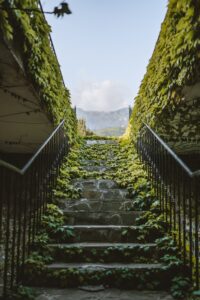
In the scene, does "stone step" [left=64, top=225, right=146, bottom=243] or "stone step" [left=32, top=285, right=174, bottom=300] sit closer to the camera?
"stone step" [left=32, top=285, right=174, bottom=300]

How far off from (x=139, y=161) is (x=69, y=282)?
4091 millimetres

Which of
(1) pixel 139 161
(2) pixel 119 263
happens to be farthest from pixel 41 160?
(1) pixel 139 161

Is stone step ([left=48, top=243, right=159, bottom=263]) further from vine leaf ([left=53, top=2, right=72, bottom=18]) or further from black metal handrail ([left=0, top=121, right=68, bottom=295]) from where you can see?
vine leaf ([left=53, top=2, right=72, bottom=18])

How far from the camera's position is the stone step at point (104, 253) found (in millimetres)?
3615

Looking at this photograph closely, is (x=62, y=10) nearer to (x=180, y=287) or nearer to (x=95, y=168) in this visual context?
(x=180, y=287)

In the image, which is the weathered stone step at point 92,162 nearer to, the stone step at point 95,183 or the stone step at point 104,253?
the stone step at point 95,183

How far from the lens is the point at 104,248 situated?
369 centimetres

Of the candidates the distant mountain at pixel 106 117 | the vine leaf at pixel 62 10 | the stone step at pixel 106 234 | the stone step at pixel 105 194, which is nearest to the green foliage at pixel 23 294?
the stone step at pixel 106 234

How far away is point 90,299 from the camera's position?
2.90m

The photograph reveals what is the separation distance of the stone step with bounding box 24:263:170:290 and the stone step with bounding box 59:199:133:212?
1.66 metres

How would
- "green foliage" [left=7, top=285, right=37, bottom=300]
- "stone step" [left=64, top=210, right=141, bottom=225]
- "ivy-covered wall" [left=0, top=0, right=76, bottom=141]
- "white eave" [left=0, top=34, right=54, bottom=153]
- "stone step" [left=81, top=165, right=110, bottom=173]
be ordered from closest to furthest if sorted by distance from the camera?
"green foliage" [left=7, top=285, right=37, bottom=300], "ivy-covered wall" [left=0, top=0, right=76, bottom=141], "white eave" [left=0, top=34, right=54, bottom=153], "stone step" [left=64, top=210, right=141, bottom=225], "stone step" [left=81, top=165, right=110, bottom=173]

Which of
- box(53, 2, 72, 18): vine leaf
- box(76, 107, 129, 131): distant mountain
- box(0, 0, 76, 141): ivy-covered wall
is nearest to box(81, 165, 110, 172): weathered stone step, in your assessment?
box(0, 0, 76, 141): ivy-covered wall

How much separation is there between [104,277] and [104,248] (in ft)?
1.47

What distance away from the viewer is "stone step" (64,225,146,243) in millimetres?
4020
